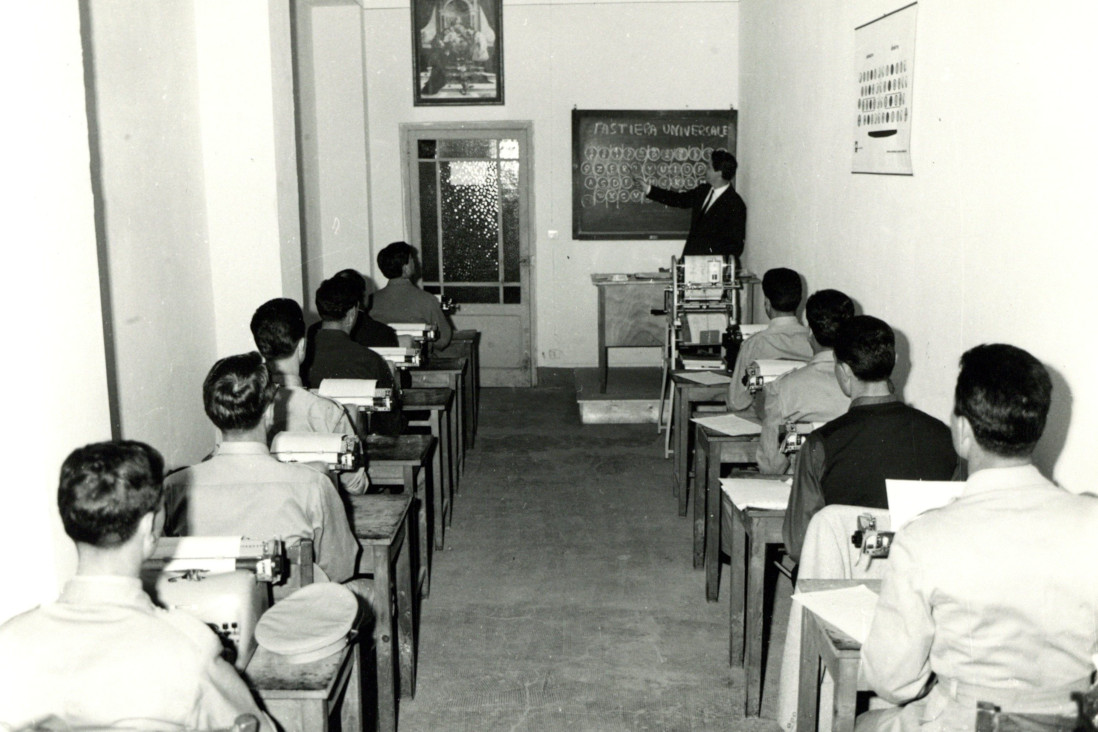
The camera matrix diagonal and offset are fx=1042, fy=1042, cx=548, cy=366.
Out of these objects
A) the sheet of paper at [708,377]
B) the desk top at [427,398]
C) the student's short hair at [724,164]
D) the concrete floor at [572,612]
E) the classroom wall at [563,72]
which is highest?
the classroom wall at [563,72]

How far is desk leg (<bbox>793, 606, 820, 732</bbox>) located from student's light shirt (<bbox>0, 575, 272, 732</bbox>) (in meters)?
1.18

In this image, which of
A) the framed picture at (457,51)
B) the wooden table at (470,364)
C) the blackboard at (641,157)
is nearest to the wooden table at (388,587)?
the wooden table at (470,364)

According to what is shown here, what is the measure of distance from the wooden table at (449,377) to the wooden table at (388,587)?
1921 mm

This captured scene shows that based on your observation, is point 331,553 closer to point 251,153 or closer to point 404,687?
point 404,687

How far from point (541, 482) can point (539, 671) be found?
2.11 m

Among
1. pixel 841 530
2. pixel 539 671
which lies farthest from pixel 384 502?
pixel 841 530

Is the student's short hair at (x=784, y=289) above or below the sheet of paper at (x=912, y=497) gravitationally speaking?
above

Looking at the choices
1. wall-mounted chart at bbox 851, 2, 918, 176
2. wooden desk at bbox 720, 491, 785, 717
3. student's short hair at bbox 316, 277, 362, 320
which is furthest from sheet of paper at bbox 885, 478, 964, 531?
student's short hair at bbox 316, 277, 362, 320

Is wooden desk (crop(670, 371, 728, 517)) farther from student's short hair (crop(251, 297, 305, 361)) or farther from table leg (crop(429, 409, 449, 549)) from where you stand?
student's short hair (crop(251, 297, 305, 361))

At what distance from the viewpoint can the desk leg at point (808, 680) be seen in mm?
2230

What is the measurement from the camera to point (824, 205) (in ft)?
17.4

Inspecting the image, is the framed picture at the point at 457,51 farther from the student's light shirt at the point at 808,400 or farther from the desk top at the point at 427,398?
the student's light shirt at the point at 808,400

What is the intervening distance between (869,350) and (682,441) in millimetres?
2027

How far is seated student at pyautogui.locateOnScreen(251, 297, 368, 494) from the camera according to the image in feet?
11.0
